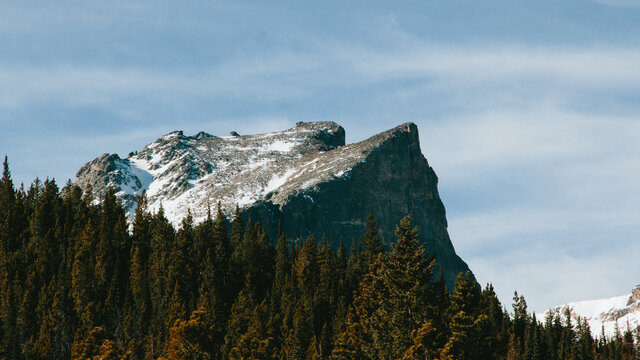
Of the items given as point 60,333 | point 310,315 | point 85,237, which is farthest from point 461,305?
point 85,237

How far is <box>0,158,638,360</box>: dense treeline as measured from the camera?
70375 millimetres

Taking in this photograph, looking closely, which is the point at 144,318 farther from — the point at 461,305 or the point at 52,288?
the point at 461,305

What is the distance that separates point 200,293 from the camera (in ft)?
428

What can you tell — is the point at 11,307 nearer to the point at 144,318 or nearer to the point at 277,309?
the point at 144,318

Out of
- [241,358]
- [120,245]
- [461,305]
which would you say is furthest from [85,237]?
[461,305]

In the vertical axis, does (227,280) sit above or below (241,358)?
above

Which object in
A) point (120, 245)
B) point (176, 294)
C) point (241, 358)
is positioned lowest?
point (241, 358)

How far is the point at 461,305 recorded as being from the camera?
7006 cm

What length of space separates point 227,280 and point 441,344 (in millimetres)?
84759

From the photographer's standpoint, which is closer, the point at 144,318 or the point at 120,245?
the point at 144,318

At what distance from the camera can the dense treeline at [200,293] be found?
7038cm

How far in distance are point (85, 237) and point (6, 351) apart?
40.8m

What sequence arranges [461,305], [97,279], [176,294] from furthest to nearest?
[97,279] → [176,294] → [461,305]

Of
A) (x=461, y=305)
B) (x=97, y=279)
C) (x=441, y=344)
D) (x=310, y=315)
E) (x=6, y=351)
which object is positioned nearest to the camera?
(x=441, y=344)
